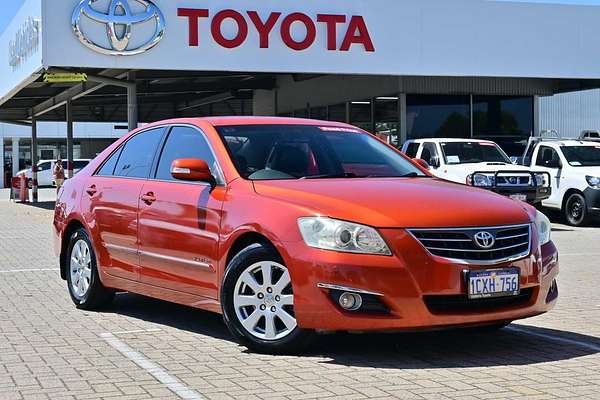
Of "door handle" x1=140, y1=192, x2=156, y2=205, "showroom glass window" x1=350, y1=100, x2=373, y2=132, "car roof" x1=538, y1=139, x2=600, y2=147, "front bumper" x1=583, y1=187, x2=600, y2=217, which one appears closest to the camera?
"door handle" x1=140, y1=192, x2=156, y2=205

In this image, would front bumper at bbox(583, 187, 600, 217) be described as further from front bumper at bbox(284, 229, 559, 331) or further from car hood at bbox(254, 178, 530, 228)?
front bumper at bbox(284, 229, 559, 331)

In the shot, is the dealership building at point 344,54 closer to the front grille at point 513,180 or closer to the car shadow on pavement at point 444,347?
the front grille at point 513,180

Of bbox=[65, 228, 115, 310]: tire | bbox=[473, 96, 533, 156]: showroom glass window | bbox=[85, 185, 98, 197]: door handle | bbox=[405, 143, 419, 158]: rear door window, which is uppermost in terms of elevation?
bbox=[473, 96, 533, 156]: showroom glass window

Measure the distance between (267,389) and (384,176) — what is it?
88.9 inches

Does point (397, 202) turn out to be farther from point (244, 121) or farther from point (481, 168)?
point (481, 168)

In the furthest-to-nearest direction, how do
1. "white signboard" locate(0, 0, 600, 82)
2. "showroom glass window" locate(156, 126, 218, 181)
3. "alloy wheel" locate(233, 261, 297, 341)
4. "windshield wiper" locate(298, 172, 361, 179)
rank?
"white signboard" locate(0, 0, 600, 82)
"showroom glass window" locate(156, 126, 218, 181)
"windshield wiper" locate(298, 172, 361, 179)
"alloy wheel" locate(233, 261, 297, 341)

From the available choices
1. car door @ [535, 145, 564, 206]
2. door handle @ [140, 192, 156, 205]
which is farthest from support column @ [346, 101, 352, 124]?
door handle @ [140, 192, 156, 205]

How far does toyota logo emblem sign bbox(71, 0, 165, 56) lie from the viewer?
17.1m

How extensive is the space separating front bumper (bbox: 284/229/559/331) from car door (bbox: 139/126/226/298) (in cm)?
91

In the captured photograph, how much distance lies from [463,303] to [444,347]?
76 cm

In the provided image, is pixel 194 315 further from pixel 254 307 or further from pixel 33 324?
pixel 254 307

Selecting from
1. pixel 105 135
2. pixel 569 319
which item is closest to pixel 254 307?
pixel 569 319

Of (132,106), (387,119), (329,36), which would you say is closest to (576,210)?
(329,36)

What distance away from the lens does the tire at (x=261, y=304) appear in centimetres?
562
